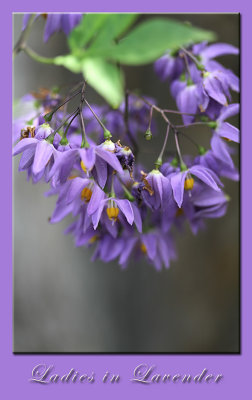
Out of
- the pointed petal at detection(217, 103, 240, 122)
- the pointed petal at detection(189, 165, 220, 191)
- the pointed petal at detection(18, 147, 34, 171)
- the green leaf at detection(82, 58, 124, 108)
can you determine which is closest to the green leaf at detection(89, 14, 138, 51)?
the green leaf at detection(82, 58, 124, 108)

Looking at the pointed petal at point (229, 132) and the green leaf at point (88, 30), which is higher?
the green leaf at point (88, 30)

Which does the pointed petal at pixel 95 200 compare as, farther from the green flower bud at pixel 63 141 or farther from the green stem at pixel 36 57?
the green stem at pixel 36 57

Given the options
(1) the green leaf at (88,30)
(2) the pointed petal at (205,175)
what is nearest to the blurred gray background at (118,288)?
(2) the pointed petal at (205,175)

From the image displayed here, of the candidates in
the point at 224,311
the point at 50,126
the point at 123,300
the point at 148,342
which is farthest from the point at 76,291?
the point at 50,126

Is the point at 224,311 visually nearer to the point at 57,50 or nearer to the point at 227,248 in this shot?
the point at 227,248

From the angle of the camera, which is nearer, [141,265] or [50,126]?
[50,126]

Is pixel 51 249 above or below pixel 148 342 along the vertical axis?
above

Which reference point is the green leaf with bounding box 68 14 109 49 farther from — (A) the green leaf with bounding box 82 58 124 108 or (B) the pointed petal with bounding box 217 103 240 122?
(B) the pointed petal with bounding box 217 103 240 122
